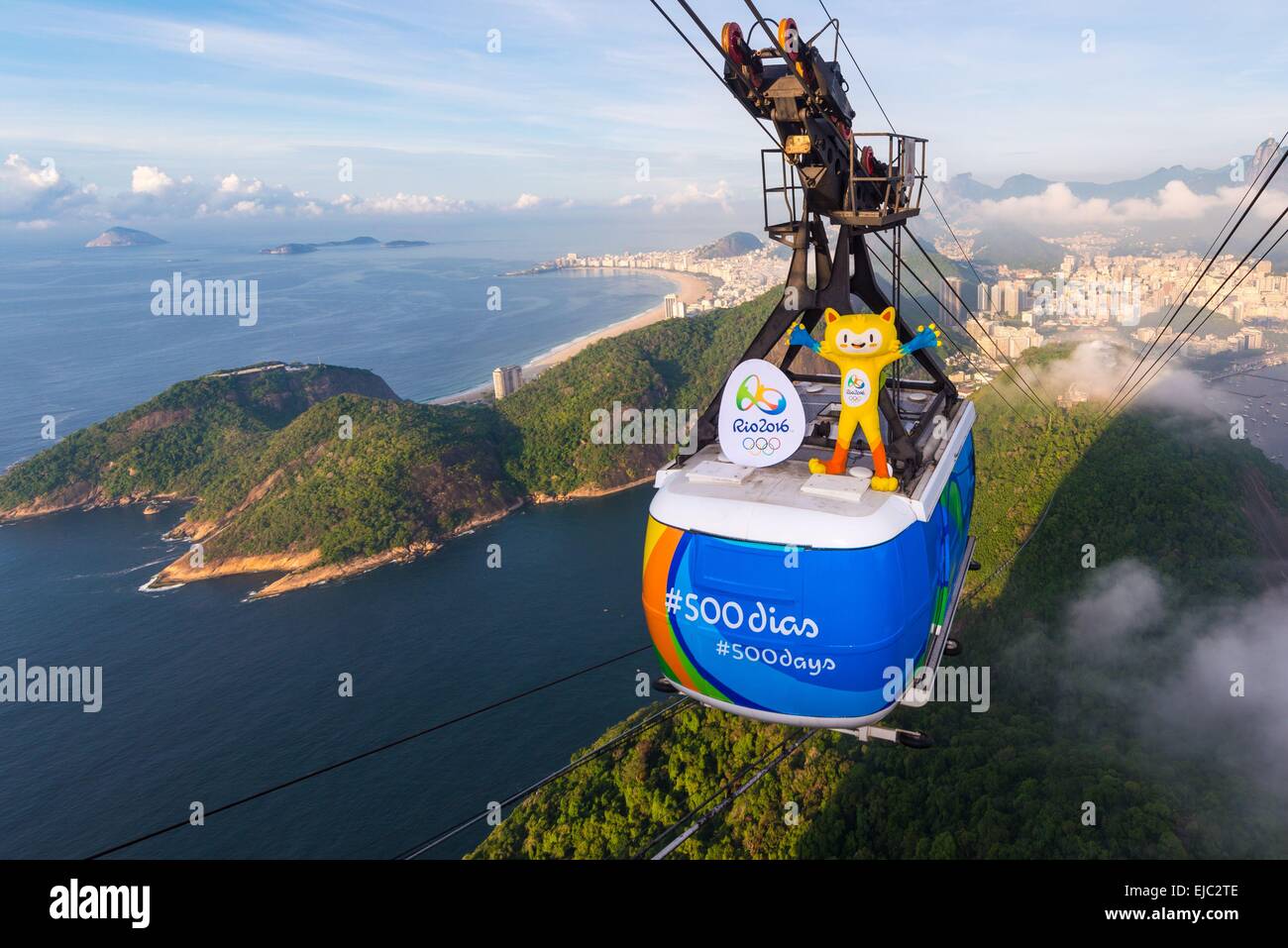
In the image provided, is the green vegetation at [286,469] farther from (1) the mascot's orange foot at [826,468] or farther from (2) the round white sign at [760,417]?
(1) the mascot's orange foot at [826,468]

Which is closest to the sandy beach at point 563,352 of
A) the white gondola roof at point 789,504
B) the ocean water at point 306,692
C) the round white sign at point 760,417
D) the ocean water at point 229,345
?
the ocean water at point 229,345

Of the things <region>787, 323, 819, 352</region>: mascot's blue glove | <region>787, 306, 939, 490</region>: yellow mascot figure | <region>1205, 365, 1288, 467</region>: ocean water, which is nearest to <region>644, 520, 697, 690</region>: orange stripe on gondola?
<region>787, 306, 939, 490</region>: yellow mascot figure

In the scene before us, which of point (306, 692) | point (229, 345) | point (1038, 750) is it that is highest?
point (229, 345)

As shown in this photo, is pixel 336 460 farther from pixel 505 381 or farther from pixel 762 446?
pixel 762 446

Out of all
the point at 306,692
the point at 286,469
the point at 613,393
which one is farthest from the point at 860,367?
the point at 613,393

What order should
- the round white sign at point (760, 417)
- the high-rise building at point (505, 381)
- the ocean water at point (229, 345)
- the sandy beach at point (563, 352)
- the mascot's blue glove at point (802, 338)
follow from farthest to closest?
1. the ocean water at point (229, 345)
2. the sandy beach at point (563, 352)
3. the high-rise building at point (505, 381)
4. the mascot's blue glove at point (802, 338)
5. the round white sign at point (760, 417)
